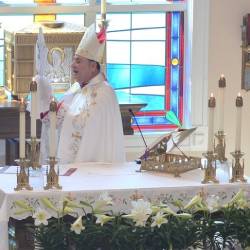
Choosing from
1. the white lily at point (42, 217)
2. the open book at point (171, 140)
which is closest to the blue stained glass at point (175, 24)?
the open book at point (171, 140)

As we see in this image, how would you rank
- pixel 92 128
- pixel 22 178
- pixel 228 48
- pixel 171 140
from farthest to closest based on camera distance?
pixel 228 48
pixel 92 128
pixel 171 140
pixel 22 178

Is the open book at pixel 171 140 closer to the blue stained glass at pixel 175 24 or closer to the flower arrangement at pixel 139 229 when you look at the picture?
the flower arrangement at pixel 139 229

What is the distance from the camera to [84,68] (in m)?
4.37

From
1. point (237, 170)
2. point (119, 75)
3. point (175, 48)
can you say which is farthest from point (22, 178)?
point (175, 48)

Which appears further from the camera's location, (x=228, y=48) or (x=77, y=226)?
(x=228, y=48)

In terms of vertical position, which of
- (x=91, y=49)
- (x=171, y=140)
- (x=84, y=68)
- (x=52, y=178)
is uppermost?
(x=91, y=49)

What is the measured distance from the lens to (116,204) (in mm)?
3604

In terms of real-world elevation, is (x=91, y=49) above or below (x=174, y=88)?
above

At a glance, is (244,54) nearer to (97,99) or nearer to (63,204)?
(97,99)

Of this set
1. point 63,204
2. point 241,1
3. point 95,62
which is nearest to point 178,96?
point 241,1

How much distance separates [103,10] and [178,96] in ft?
3.67

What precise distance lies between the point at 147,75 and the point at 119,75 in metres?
0.22

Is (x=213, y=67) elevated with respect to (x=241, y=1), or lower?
lower

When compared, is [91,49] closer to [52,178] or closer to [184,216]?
[52,178]
